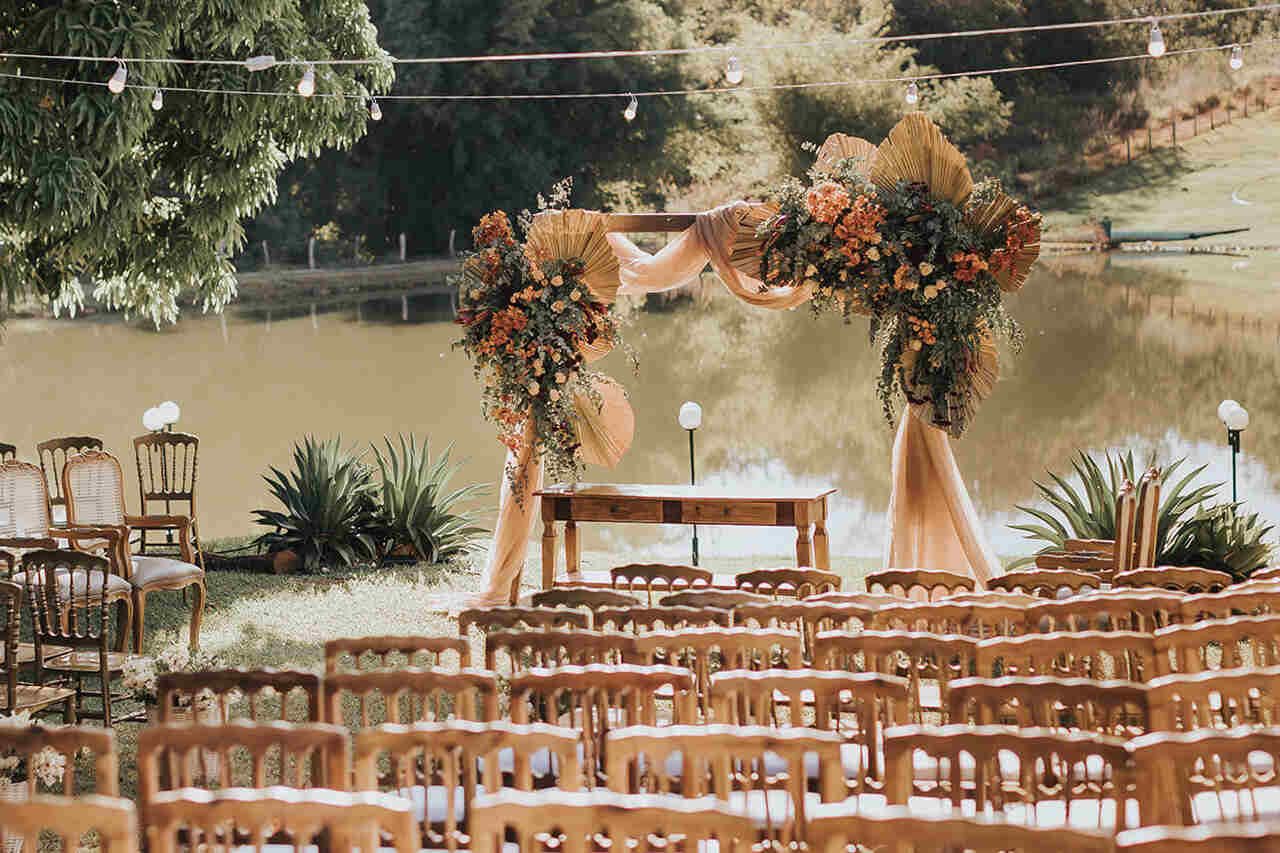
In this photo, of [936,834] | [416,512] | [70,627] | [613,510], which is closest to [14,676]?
[70,627]

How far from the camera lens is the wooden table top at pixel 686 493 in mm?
7898

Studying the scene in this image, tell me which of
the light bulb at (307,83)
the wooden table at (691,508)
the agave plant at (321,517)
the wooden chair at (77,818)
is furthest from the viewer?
the agave plant at (321,517)

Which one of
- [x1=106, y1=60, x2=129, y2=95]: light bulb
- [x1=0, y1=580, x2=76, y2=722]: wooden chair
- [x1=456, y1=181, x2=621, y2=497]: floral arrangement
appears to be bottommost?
[x1=0, y1=580, x2=76, y2=722]: wooden chair

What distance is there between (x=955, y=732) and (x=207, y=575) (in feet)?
25.5

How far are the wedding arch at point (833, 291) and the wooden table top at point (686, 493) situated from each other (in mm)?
150

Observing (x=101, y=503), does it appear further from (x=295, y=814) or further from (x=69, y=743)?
(x=295, y=814)

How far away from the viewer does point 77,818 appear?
2.60 m

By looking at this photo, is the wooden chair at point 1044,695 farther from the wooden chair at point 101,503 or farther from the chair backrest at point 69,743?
the wooden chair at point 101,503

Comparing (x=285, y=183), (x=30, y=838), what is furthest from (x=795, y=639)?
(x=285, y=183)

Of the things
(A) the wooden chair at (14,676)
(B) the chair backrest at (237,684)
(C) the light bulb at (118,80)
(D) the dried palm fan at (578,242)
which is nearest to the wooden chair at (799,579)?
(B) the chair backrest at (237,684)

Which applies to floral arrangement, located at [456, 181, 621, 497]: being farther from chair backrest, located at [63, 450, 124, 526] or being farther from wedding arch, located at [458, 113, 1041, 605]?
chair backrest, located at [63, 450, 124, 526]

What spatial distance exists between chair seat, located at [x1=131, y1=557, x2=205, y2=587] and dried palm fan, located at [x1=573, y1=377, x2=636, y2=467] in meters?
2.33

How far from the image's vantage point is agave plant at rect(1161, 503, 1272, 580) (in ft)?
26.7

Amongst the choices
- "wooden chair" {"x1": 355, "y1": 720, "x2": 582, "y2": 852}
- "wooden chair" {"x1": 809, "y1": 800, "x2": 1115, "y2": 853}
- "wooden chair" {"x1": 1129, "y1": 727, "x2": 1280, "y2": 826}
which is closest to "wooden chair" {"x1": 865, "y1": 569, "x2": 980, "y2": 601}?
"wooden chair" {"x1": 1129, "y1": 727, "x2": 1280, "y2": 826}
